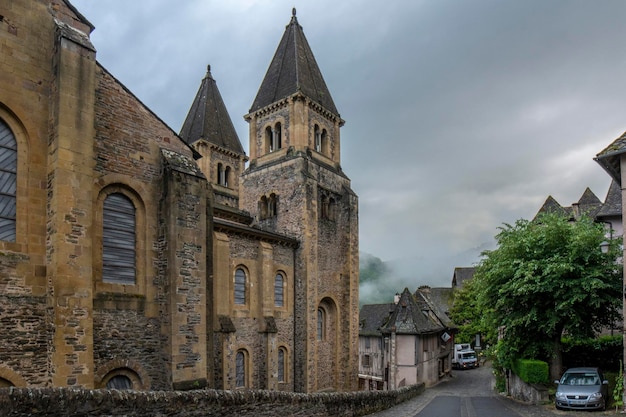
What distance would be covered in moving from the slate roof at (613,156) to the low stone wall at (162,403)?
12.2m

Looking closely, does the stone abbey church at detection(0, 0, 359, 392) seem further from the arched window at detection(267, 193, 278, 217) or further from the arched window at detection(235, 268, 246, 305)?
the arched window at detection(267, 193, 278, 217)

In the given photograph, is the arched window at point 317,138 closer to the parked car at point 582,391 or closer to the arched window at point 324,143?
the arched window at point 324,143

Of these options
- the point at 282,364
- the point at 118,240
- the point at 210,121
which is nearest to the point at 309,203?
the point at 282,364

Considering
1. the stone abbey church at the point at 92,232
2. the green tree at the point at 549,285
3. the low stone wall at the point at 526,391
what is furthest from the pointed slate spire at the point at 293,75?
the low stone wall at the point at 526,391

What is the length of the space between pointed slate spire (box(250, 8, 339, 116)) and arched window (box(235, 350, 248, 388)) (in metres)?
16.3

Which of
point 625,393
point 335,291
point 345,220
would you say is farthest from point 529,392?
point 345,220

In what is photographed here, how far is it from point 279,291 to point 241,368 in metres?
4.99

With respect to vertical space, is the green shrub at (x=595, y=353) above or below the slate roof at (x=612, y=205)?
below

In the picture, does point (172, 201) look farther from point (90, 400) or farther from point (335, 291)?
point (335, 291)

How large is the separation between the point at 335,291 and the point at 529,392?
1259 centimetres

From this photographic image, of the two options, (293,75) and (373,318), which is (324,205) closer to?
(293,75)

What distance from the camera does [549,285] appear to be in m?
19.3

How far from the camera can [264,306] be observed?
2408 cm

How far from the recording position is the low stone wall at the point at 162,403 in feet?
21.7
